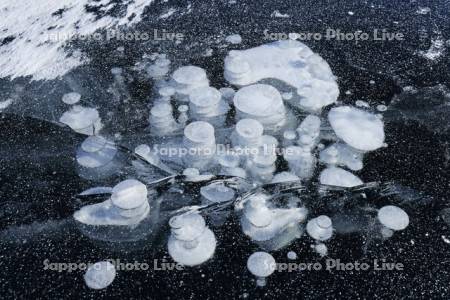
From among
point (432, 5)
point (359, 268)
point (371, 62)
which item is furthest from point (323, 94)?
point (432, 5)

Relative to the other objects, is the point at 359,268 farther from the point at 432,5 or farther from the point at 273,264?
the point at 432,5

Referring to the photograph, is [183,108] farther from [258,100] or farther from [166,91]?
[258,100]

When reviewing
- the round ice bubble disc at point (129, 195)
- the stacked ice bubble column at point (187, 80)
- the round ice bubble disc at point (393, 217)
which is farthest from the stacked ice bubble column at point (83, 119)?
the round ice bubble disc at point (393, 217)

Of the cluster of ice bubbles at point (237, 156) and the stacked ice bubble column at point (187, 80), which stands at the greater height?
the stacked ice bubble column at point (187, 80)

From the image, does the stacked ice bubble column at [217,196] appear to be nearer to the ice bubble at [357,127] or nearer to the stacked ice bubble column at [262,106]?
the stacked ice bubble column at [262,106]

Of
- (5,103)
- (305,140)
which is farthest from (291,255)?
(5,103)

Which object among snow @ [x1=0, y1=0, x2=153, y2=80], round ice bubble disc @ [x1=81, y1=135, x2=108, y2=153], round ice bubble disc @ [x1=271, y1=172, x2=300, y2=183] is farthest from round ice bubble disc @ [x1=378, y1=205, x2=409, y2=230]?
snow @ [x1=0, y1=0, x2=153, y2=80]

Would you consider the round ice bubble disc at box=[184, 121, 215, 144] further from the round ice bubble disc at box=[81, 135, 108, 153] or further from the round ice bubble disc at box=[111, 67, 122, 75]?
the round ice bubble disc at box=[111, 67, 122, 75]
